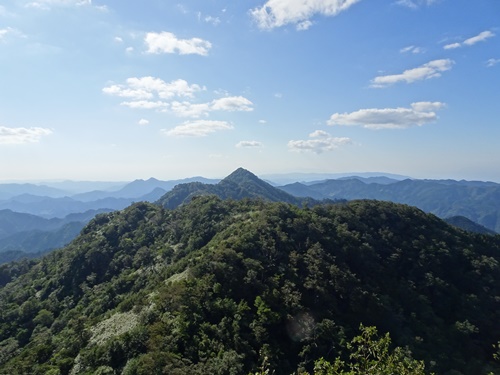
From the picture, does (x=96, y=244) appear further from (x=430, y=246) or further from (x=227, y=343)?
(x=430, y=246)

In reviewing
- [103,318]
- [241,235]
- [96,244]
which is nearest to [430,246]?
[241,235]

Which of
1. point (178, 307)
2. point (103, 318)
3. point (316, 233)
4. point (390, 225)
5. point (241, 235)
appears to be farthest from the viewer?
point (390, 225)

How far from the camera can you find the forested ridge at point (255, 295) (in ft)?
159

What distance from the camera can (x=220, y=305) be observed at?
5591cm

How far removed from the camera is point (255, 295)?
62.1 meters

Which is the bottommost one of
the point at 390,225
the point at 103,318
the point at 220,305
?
the point at 103,318

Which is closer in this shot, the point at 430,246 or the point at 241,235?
the point at 241,235

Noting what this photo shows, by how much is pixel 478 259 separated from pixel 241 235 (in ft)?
223

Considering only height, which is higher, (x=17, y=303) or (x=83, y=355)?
(x=83, y=355)

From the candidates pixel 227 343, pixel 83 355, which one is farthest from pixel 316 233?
pixel 83 355

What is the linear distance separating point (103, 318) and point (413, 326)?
63289mm

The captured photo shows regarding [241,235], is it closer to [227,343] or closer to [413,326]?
[227,343]

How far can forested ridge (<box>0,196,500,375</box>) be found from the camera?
48500 millimetres

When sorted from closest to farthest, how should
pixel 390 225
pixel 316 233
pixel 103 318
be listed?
pixel 103 318
pixel 316 233
pixel 390 225
